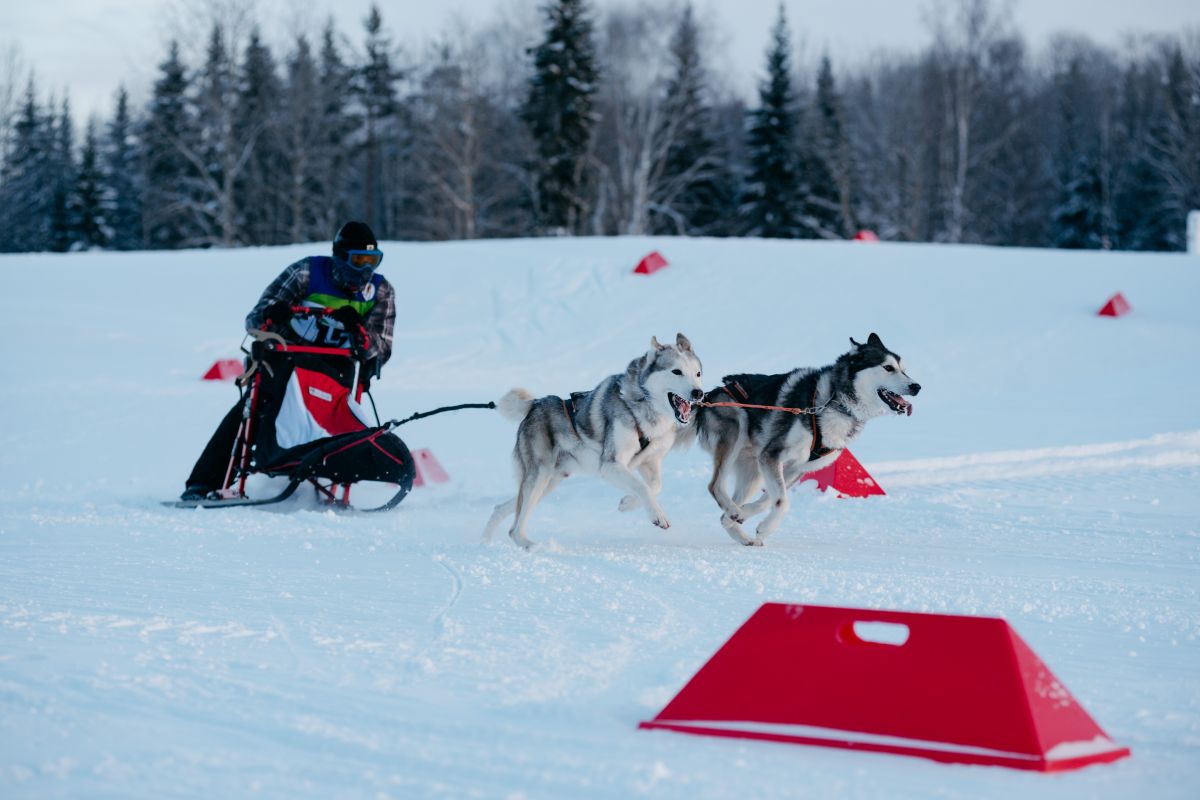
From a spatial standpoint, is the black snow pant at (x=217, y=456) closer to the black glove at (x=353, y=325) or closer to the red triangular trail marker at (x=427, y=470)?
the black glove at (x=353, y=325)

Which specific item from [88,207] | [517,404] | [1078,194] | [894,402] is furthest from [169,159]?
[894,402]

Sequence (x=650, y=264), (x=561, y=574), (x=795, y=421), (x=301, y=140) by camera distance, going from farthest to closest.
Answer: (x=301, y=140) < (x=650, y=264) < (x=795, y=421) < (x=561, y=574)

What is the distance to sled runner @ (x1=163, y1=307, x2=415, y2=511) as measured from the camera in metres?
5.96

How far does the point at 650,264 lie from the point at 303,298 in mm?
8535

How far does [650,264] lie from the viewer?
47.8ft

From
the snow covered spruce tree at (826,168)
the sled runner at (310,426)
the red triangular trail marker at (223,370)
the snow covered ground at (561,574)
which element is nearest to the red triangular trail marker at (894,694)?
the snow covered ground at (561,574)

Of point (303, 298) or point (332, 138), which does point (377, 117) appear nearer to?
point (332, 138)

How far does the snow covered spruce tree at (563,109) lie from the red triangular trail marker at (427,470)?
21.0m

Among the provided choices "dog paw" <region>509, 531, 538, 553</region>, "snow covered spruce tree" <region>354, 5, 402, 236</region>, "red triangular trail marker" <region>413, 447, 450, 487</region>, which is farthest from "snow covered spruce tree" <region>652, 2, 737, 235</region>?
"dog paw" <region>509, 531, 538, 553</region>

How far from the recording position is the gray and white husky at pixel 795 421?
5.39 m

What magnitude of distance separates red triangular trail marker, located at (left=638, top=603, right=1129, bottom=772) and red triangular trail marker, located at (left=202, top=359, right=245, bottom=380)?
32.2 feet

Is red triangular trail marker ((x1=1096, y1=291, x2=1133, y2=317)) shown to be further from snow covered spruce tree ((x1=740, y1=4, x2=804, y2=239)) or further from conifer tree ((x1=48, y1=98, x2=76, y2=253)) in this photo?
conifer tree ((x1=48, y1=98, x2=76, y2=253))

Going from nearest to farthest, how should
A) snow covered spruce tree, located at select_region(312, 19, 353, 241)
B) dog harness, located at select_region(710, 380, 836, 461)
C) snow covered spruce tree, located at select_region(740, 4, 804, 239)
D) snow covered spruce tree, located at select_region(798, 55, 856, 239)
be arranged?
1. dog harness, located at select_region(710, 380, 836, 461)
2. snow covered spruce tree, located at select_region(740, 4, 804, 239)
3. snow covered spruce tree, located at select_region(798, 55, 856, 239)
4. snow covered spruce tree, located at select_region(312, 19, 353, 241)

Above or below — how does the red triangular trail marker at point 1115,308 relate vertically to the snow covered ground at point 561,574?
above
